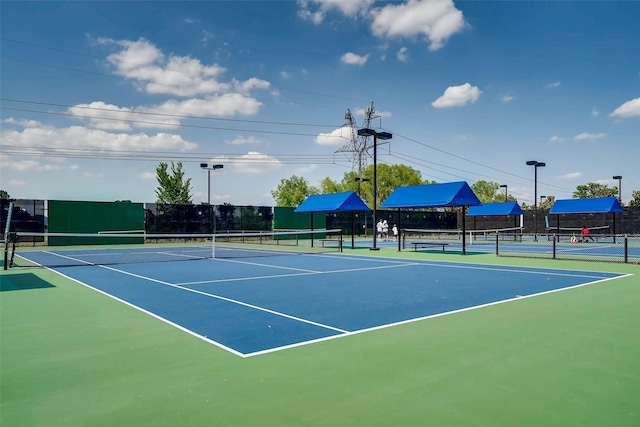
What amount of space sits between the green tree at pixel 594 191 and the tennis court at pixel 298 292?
66083 mm

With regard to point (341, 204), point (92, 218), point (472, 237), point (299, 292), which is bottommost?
point (472, 237)

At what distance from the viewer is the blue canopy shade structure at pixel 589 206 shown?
29969 millimetres

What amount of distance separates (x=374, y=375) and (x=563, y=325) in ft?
11.4

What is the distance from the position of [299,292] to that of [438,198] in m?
13.3

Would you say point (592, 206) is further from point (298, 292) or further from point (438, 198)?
point (298, 292)

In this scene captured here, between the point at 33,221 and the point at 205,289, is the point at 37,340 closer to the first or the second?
the point at 205,289

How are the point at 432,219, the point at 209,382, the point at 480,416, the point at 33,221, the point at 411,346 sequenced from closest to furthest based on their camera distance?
the point at 480,416
the point at 209,382
the point at 411,346
the point at 33,221
the point at 432,219

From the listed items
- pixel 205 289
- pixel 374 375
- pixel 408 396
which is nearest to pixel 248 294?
pixel 205 289

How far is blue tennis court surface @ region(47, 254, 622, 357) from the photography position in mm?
6398

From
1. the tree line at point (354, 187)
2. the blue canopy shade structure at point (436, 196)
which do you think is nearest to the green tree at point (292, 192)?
the tree line at point (354, 187)

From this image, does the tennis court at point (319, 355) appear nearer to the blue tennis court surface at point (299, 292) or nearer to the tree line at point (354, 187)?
the blue tennis court surface at point (299, 292)

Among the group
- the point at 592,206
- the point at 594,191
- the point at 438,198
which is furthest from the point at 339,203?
the point at 594,191

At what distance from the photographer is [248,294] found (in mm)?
9250

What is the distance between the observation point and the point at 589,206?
31.5 meters
